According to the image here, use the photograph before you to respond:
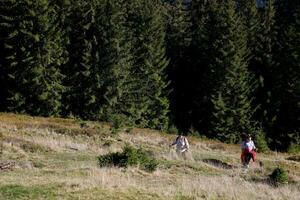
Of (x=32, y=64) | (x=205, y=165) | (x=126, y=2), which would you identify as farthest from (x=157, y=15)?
(x=205, y=165)

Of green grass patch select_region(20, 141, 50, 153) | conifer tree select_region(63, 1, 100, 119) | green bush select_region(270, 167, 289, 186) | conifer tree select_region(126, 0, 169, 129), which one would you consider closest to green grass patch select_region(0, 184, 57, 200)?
green bush select_region(270, 167, 289, 186)

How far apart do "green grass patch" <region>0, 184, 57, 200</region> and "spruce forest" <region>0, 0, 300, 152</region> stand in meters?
40.1

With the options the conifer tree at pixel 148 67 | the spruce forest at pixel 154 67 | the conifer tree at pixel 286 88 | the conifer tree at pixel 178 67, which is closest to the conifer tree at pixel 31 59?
the spruce forest at pixel 154 67

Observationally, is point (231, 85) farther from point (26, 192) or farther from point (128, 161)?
point (26, 192)

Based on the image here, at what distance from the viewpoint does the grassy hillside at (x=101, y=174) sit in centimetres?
1441

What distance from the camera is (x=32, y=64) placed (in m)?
57.7

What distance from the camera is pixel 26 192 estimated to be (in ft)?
45.1

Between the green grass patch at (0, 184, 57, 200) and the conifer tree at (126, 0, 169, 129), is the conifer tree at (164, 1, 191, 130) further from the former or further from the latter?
the green grass patch at (0, 184, 57, 200)

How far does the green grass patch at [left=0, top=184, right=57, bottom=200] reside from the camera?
525 inches

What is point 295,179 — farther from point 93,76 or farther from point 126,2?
point 126,2

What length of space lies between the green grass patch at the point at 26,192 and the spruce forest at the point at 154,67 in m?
40.1

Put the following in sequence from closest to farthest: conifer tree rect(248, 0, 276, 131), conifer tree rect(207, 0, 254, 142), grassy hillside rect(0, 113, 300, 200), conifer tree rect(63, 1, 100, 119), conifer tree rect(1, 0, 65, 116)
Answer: grassy hillside rect(0, 113, 300, 200) → conifer tree rect(1, 0, 65, 116) → conifer tree rect(63, 1, 100, 119) → conifer tree rect(207, 0, 254, 142) → conifer tree rect(248, 0, 276, 131)

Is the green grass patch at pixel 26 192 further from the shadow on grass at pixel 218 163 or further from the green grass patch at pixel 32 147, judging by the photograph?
the shadow on grass at pixel 218 163

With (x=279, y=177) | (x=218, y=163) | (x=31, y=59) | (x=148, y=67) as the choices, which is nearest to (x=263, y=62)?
(x=148, y=67)
